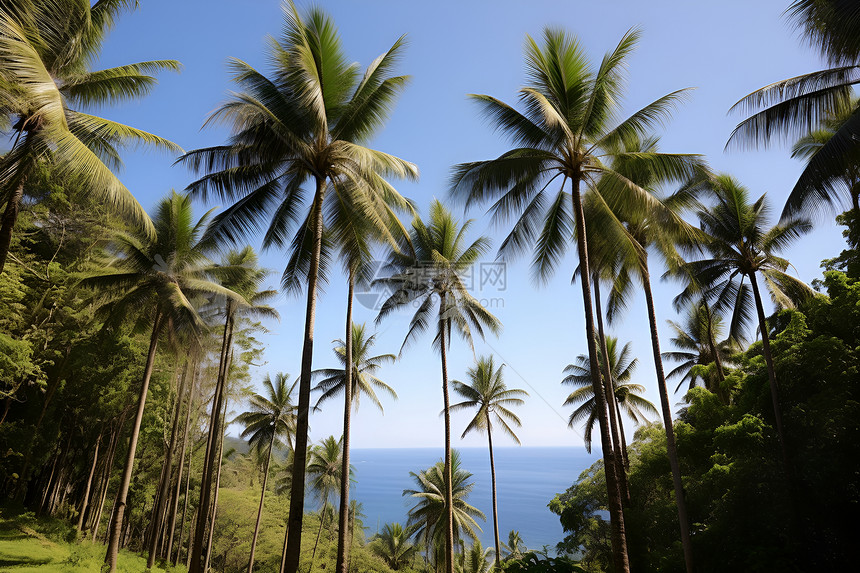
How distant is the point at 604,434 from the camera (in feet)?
29.5

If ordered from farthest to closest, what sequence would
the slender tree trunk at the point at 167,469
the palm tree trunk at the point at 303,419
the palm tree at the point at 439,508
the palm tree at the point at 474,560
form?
the palm tree at the point at 474,560
the palm tree at the point at 439,508
the slender tree trunk at the point at 167,469
the palm tree trunk at the point at 303,419

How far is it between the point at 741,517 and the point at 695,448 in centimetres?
301

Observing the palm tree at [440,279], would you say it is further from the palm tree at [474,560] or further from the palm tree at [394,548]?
the palm tree at [394,548]

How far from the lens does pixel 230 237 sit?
10.5 meters

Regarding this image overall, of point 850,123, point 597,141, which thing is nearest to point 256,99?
point 597,141

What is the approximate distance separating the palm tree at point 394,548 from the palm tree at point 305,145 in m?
30.0

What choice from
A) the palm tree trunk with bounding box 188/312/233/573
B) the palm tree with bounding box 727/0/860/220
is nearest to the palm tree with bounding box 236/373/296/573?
the palm tree trunk with bounding box 188/312/233/573

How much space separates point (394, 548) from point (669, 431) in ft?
98.9

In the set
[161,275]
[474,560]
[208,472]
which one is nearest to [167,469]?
[208,472]

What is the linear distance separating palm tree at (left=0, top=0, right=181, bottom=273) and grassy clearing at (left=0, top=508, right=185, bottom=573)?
10.0 metres

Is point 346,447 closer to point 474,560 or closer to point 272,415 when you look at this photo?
point 272,415

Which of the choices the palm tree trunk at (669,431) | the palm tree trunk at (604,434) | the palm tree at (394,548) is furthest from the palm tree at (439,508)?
the palm tree trunk at (604,434)

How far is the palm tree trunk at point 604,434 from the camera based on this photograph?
26.2 feet

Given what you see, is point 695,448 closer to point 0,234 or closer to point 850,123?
point 850,123
